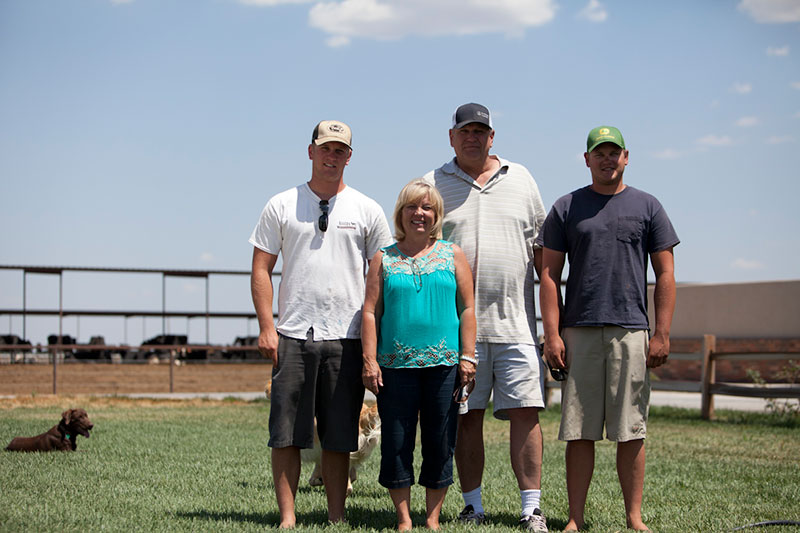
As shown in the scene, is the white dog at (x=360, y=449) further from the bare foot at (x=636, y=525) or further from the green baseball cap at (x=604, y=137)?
the green baseball cap at (x=604, y=137)

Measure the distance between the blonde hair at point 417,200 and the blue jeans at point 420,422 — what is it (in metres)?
0.71

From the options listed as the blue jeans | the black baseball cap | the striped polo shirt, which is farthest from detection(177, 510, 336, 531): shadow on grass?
the black baseball cap

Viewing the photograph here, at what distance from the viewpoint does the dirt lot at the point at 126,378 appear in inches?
748

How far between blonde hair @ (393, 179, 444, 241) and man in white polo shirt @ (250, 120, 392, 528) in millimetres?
266

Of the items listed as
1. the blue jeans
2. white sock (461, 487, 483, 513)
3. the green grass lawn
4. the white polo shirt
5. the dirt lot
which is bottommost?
the dirt lot

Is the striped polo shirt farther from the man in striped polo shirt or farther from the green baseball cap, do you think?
the green baseball cap

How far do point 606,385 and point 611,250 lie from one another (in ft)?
2.35

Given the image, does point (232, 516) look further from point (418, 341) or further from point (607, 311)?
point (607, 311)

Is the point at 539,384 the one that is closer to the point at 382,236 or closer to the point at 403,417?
the point at 403,417

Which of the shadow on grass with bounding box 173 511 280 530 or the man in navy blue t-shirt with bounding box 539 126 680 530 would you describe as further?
the shadow on grass with bounding box 173 511 280 530

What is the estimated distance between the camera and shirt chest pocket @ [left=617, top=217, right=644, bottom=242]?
464cm

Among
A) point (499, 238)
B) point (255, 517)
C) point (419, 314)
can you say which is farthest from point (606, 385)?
point (255, 517)

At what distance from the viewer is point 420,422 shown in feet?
14.9

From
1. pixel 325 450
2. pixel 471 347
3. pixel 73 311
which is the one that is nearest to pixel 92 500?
pixel 325 450
